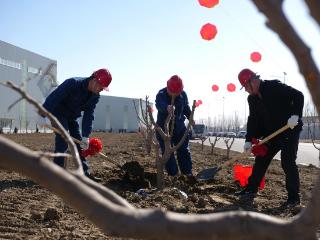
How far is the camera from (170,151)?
571 centimetres

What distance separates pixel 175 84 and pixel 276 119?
4.67 ft

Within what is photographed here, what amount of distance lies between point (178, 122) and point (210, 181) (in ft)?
3.86

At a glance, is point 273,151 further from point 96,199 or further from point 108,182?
point 96,199

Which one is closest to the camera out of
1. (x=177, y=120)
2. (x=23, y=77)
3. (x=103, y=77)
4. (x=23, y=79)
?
(x=103, y=77)

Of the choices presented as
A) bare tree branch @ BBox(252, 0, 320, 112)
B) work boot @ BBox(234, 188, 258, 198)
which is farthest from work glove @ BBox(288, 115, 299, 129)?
bare tree branch @ BBox(252, 0, 320, 112)

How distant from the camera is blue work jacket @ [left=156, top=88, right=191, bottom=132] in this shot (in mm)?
6907

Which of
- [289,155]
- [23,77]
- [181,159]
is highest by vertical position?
[23,77]

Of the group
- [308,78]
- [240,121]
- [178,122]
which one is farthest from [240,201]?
[240,121]

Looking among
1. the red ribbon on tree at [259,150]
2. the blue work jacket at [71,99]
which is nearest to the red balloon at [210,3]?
the red ribbon on tree at [259,150]

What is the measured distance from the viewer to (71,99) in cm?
666

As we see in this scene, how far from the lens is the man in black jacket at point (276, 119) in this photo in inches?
208

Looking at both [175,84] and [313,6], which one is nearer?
[313,6]

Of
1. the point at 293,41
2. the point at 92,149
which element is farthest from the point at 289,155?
the point at 293,41

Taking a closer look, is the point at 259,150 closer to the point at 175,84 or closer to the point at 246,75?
the point at 246,75
